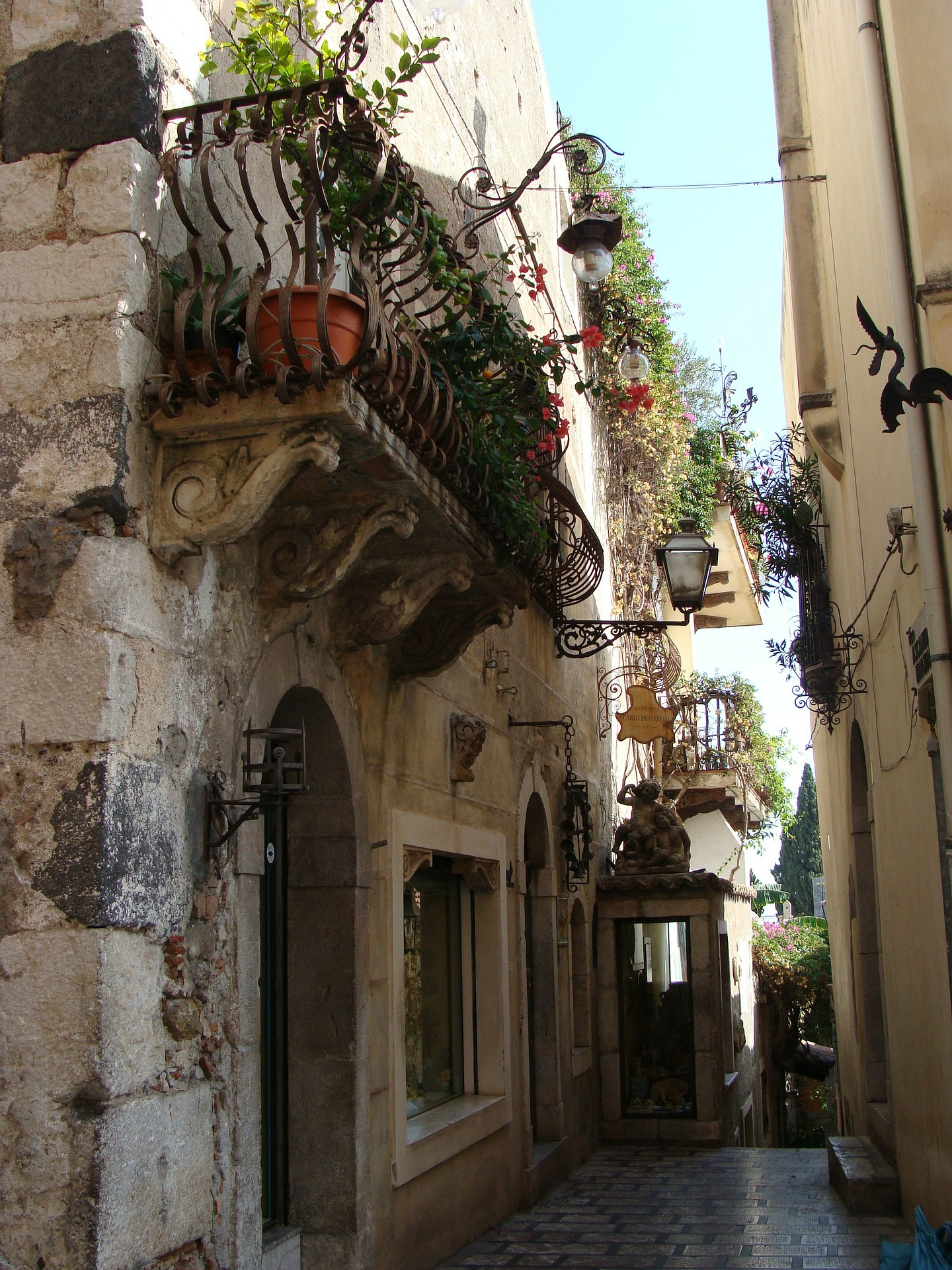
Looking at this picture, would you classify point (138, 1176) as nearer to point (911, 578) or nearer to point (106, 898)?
point (106, 898)

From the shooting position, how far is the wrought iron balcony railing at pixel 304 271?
12.4 ft

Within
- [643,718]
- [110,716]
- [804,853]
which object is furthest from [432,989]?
[804,853]

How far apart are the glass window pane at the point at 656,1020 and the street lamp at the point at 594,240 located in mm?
7577

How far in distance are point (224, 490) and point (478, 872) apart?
458 cm

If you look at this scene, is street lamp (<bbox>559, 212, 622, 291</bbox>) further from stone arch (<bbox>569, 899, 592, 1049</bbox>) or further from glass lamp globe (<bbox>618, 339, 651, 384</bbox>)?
stone arch (<bbox>569, 899, 592, 1049</bbox>)

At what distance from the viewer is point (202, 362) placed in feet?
12.8

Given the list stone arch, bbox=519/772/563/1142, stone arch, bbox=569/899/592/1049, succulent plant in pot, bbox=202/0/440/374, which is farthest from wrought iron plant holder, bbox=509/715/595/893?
succulent plant in pot, bbox=202/0/440/374

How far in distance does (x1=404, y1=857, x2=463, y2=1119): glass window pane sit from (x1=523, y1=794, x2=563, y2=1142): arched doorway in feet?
6.02

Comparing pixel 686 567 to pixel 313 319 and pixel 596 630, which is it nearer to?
pixel 596 630

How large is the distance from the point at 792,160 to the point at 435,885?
24.7 feet

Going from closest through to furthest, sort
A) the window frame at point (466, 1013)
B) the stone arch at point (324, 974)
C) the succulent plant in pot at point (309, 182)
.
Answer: the succulent plant in pot at point (309, 182) → the stone arch at point (324, 974) → the window frame at point (466, 1013)

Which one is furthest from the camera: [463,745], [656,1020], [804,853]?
[804,853]

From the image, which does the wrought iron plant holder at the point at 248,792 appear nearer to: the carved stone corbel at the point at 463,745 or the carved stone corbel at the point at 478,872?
the carved stone corbel at the point at 463,745

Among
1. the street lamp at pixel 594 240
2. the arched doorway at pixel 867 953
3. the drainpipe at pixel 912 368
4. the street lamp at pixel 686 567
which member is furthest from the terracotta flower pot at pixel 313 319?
the arched doorway at pixel 867 953
